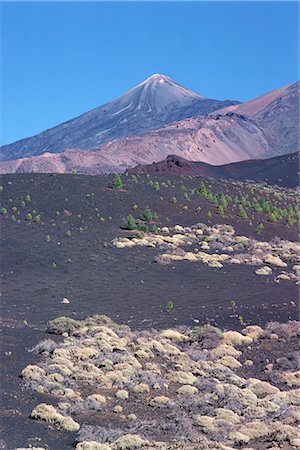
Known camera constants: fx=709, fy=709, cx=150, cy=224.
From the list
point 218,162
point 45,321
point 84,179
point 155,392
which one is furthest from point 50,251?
point 218,162

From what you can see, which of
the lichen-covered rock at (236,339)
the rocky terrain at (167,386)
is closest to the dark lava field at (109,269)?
the rocky terrain at (167,386)

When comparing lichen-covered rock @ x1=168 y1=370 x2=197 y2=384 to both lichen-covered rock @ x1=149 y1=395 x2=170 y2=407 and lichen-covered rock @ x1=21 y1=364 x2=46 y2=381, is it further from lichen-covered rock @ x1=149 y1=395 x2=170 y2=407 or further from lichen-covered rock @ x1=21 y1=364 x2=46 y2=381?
lichen-covered rock @ x1=21 y1=364 x2=46 y2=381

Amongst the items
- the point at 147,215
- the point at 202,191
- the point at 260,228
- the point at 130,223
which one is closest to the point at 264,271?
the point at 130,223

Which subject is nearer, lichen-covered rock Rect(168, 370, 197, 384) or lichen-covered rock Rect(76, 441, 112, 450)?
lichen-covered rock Rect(76, 441, 112, 450)

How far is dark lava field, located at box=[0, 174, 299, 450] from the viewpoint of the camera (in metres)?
21.9

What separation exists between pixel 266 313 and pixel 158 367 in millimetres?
9334

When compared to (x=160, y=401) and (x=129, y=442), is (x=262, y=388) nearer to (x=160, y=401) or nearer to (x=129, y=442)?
(x=160, y=401)

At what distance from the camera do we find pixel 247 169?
12788 centimetres

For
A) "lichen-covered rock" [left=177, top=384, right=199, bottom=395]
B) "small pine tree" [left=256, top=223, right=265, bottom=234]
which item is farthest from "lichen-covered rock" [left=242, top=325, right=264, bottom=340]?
"small pine tree" [left=256, top=223, right=265, bottom=234]

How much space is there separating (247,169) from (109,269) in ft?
309

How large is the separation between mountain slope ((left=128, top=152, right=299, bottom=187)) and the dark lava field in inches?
1571

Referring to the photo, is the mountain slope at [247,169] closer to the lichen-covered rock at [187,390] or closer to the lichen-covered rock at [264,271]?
the lichen-covered rock at [264,271]

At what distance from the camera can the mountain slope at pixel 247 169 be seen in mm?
100988

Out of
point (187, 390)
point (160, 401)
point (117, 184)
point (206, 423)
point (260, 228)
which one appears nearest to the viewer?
point (206, 423)
